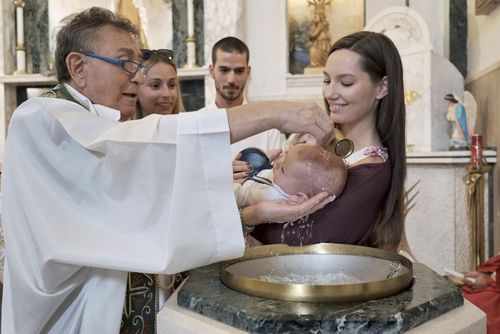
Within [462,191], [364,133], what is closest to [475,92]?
[462,191]

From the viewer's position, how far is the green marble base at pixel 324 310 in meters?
1.07

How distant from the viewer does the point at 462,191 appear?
455 cm

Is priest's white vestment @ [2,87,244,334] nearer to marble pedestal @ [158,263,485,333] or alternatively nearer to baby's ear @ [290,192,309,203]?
marble pedestal @ [158,263,485,333]

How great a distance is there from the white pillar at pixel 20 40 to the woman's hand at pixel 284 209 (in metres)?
6.19

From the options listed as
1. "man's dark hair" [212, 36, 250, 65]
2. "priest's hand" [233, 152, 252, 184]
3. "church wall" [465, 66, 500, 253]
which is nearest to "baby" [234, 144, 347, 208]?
"priest's hand" [233, 152, 252, 184]

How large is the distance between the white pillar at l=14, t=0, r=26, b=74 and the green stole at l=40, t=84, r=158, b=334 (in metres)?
5.97

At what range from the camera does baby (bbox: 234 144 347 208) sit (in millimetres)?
1751

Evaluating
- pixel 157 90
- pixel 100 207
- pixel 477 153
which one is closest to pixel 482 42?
pixel 477 153

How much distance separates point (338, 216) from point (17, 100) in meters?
6.45

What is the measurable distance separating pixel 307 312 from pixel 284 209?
592 millimetres

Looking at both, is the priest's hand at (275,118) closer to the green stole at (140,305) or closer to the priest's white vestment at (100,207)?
the priest's white vestment at (100,207)

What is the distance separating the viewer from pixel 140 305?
185 centimetres

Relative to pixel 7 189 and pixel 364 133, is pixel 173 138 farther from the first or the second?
pixel 364 133

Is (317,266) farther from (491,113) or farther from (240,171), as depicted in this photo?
(491,113)
